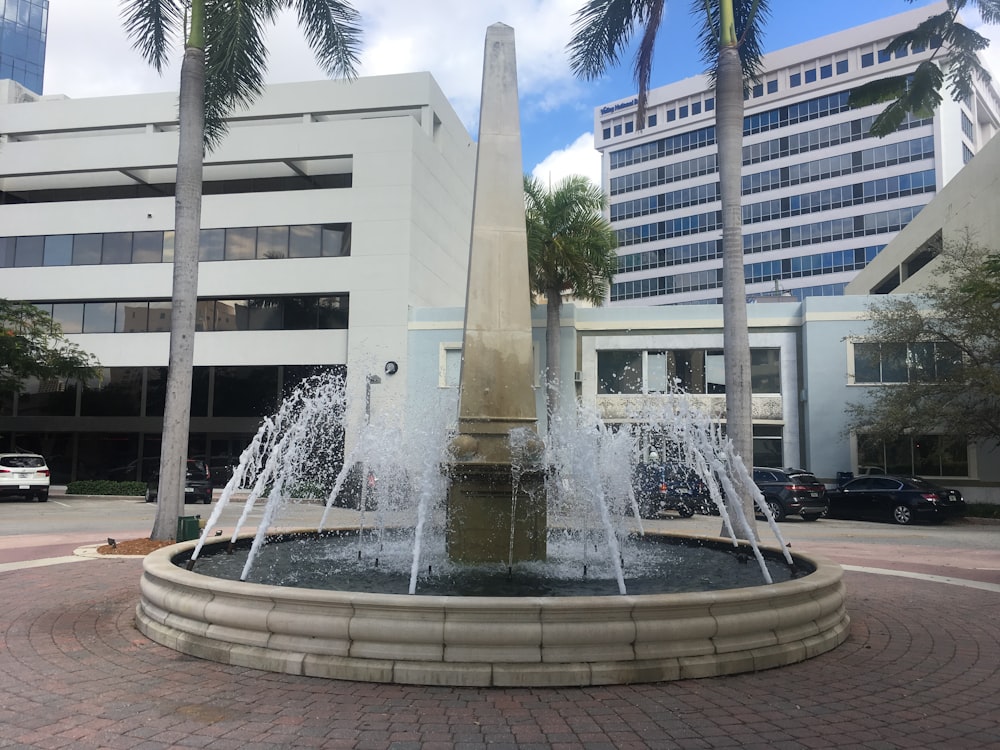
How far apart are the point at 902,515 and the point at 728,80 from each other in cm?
1368

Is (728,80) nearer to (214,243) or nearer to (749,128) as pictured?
(214,243)

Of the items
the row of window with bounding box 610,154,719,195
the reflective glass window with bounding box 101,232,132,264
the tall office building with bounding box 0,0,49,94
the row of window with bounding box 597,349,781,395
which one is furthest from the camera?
the tall office building with bounding box 0,0,49,94

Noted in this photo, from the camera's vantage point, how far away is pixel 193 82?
14.1 m

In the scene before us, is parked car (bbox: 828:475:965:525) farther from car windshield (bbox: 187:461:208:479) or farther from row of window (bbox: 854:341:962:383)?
car windshield (bbox: 187:461:208:479)

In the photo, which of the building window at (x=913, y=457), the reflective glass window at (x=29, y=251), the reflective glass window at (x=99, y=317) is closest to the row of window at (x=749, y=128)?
the building window at (x=913, y=457)

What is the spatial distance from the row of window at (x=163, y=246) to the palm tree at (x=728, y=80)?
51.9 ft

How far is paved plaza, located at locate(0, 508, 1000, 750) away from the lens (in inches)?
168

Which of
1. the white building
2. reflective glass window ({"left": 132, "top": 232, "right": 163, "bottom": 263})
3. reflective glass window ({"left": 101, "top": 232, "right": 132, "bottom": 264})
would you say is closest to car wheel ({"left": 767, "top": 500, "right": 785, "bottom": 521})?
the white building

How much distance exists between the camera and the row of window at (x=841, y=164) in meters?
57.7

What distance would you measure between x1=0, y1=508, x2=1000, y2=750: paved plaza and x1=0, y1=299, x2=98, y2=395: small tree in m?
22.8

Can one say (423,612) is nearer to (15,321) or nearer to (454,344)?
(454,344)

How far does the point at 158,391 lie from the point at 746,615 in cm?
3207

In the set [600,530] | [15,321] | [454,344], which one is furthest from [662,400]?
[15,321]

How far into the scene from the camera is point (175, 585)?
631 cm
